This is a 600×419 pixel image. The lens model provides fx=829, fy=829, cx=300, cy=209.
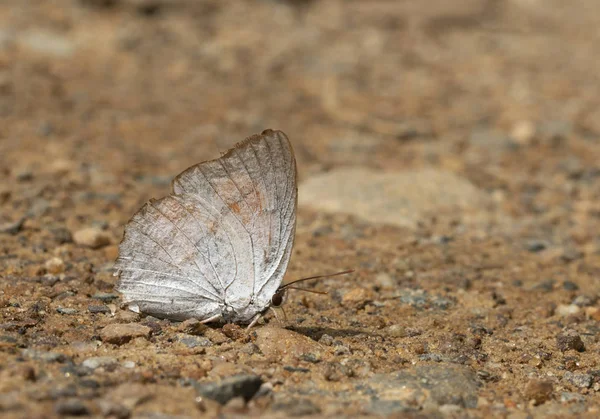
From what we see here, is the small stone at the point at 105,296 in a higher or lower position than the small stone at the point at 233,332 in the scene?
higher

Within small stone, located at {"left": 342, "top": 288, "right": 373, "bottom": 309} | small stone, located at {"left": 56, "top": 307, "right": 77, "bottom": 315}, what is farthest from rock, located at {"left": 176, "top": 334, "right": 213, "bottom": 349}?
small stone, located at {"left": 342, "top": 288, "right": 373, "bottom": 309}

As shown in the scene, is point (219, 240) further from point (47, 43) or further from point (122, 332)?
point (47, 43)

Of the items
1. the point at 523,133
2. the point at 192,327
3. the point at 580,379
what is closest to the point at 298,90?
the point at 523,133

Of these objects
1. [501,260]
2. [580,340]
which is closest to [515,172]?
[501,260]

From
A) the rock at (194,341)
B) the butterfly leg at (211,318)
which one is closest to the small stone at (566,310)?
the butterfly leg at (211,318)

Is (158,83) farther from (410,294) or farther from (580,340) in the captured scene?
(580,340)

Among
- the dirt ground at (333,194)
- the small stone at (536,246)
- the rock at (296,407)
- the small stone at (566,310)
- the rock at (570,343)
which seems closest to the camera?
the rock at (296,407)

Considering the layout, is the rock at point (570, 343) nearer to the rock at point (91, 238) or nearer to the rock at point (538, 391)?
the rock at point (538, 391)

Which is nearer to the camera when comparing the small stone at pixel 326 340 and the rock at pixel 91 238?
the small stone at pixel 326 340
